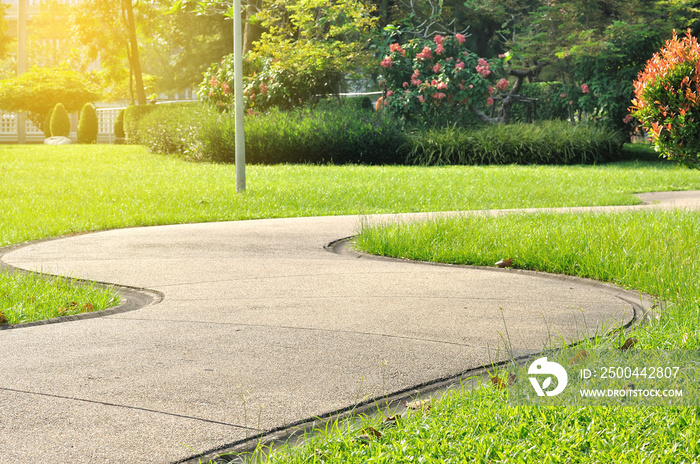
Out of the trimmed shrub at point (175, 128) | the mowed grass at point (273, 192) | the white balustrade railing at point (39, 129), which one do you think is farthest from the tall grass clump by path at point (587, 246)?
the white balustrade railing at point (39, 129)

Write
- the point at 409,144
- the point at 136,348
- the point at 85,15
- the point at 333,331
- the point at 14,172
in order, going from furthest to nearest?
the point at 85,15, the point at 409,144, the point at 14,172, the point at 333,331, the point at 136,348

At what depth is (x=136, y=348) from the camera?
3.47 metres

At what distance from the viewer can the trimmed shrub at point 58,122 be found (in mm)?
34750

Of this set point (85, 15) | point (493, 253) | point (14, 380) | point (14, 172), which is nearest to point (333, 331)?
point (14, 380)

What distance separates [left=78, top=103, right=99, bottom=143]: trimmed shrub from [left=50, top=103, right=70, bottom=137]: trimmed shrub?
2.82 ft

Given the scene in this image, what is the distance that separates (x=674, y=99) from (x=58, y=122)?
106ft

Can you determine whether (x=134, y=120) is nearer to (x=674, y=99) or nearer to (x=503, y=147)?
(x=503, y=147)

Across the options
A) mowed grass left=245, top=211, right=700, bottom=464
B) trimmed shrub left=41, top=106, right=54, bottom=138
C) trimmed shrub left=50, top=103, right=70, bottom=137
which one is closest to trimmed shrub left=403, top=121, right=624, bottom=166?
mowed grass left=245, top=211, right=700, bottom=464

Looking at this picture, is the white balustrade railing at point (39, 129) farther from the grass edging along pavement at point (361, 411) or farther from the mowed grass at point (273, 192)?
the grass edging along pavement at point (361, 411)

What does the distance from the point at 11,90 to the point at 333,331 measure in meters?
37.6

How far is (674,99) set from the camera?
777 centimetres

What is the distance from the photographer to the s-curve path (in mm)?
2570

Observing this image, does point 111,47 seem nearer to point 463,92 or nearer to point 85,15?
point 85,15

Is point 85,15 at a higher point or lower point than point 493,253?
higher
